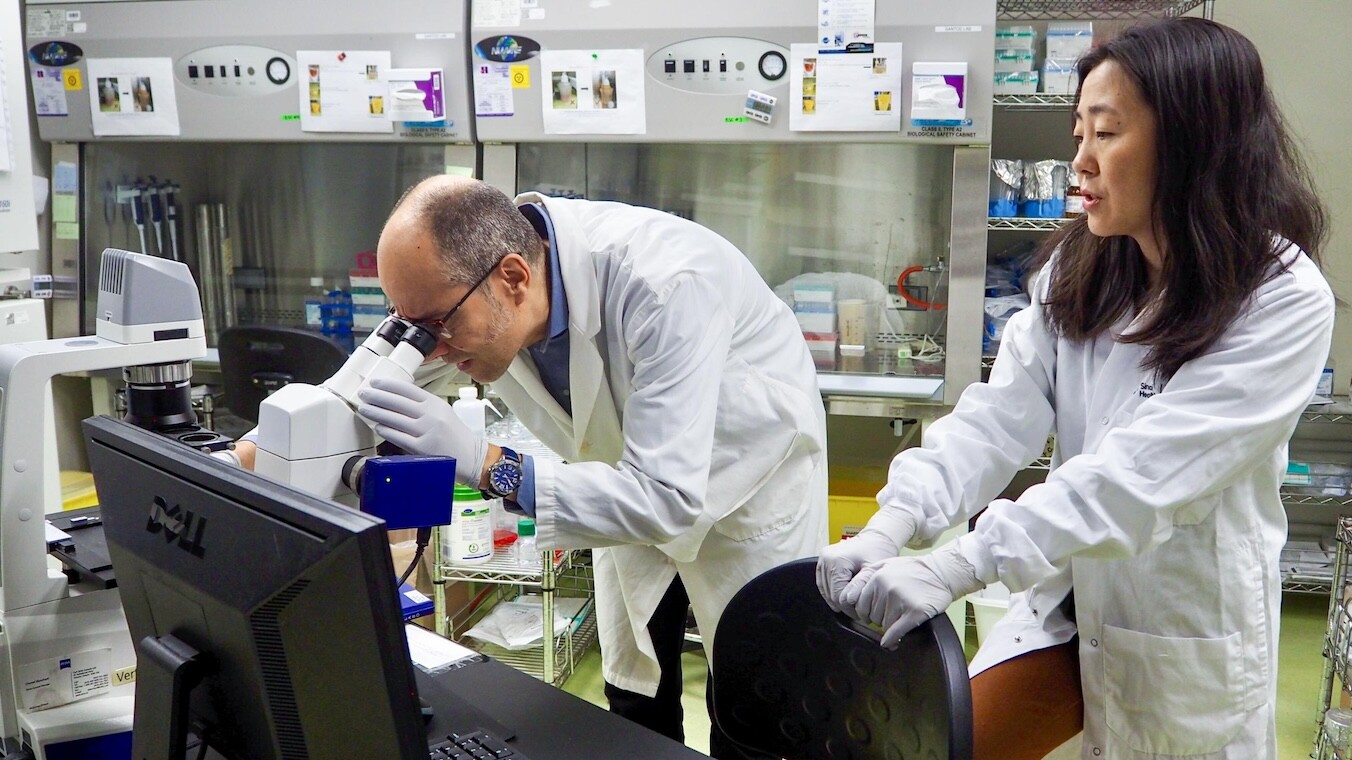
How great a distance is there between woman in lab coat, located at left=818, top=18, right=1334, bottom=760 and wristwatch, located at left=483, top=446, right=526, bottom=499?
391 millimetres

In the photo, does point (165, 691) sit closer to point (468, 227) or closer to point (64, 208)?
point (468, 227)

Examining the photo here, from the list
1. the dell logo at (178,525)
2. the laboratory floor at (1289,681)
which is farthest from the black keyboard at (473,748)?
the laboratory floor at (1289,681)

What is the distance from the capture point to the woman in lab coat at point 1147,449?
3.88 ft

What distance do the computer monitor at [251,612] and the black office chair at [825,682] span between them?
0.52 m

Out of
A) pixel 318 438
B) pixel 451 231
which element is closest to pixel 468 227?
pixel 451 231

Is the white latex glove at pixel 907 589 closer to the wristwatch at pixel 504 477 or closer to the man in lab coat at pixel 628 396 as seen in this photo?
the man in lab coat at pixel 628 396

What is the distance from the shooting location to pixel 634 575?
171cm

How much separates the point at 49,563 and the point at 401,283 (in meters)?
0.51

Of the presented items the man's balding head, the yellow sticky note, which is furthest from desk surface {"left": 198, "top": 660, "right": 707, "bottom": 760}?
the yellow sticky note

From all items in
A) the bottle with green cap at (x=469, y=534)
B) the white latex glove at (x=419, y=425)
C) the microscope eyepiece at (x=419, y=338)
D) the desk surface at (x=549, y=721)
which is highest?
the microscope eyepiece at (x=419, y=338)

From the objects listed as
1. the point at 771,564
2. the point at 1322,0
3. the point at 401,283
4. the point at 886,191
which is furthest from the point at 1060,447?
the point at 1322,0

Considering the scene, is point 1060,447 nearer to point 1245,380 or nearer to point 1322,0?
point 1245,380

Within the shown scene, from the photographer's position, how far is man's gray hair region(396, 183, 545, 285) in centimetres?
131

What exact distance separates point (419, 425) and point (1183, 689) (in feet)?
3.27
